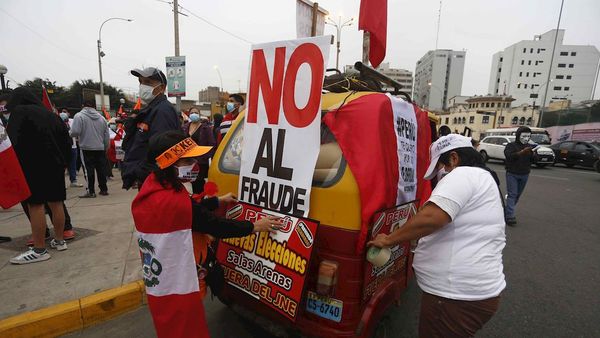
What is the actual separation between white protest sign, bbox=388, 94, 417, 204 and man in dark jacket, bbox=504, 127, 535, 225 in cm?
447

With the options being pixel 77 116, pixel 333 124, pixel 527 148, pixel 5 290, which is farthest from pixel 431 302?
pixel 77 116

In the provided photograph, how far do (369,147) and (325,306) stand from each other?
1.01m

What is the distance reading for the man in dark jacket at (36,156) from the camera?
10.8 feet

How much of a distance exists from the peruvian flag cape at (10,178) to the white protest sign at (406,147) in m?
3.75

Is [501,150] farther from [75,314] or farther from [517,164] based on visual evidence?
[75,314]

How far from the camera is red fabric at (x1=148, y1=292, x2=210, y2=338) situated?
1.84 meters

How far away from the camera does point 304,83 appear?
1970mm

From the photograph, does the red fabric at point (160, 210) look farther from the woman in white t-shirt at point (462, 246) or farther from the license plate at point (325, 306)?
the woman in white t-shirt at point (462, 246)

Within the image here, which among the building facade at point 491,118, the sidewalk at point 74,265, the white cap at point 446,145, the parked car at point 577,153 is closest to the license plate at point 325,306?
the white cap at point 446,145

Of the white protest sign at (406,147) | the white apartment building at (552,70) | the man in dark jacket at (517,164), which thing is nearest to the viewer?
the white protest sign at (406,147)

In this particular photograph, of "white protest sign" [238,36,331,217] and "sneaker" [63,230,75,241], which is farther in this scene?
"sneaker" [63,230,75,241]

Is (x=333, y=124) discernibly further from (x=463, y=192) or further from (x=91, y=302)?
(x=91, y=302)

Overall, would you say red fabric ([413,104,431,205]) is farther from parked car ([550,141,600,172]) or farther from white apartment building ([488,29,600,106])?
white apartment building ([488,29,600,106])

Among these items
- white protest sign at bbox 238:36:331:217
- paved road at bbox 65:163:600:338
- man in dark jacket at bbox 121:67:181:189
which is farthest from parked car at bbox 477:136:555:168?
man in dark jacket at bbox 121:67:181:189
